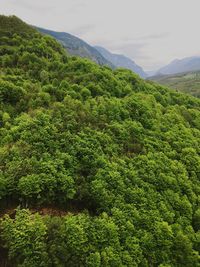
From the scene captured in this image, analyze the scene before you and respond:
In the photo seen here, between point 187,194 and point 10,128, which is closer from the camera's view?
point 10,128

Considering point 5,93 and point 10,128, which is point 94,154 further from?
point 5,93

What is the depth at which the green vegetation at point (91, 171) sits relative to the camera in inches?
1190

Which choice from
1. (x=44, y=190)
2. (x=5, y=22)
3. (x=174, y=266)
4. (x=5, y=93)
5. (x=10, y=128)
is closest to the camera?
(x=44, y=190)

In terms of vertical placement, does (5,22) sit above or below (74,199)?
above

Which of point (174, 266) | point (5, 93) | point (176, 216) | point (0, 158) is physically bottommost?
point (174, 266)

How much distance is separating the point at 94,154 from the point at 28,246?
14902 mm

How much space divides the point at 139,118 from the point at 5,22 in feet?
133

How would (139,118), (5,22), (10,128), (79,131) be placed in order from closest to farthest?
(10,128)
(79,131)
(139,118)
(5,22)

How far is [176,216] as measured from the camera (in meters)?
41.4

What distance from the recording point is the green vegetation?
30234 mm

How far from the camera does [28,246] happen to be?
28.5 m

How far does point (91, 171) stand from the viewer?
127 feet

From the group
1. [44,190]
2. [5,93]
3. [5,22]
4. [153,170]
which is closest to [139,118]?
[153,170]

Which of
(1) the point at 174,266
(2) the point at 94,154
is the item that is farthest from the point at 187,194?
(2) the point at 94,154
